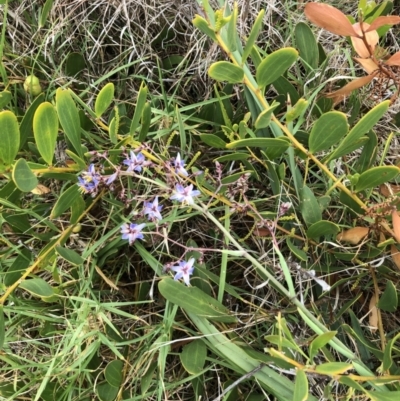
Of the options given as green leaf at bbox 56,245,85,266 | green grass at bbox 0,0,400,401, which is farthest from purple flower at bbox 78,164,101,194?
green leaf at bbox 56,245,85,266

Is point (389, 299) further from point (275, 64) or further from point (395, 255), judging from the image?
point (275, 64)

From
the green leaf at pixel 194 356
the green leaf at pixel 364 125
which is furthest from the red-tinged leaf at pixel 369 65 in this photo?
the green leaf at pixel 194 356

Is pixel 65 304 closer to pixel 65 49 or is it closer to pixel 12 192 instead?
pixel 12 192

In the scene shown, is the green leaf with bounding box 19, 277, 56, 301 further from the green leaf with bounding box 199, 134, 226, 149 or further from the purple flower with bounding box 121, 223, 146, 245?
the green leaf with bounding box 199, 134, 226, 149

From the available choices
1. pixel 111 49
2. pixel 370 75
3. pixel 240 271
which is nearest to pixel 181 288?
pixel 240 271

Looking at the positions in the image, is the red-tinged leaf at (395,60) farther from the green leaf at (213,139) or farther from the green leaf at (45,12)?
the green leaf at (45,12)

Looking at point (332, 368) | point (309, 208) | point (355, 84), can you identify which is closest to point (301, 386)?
point (332, 368)
